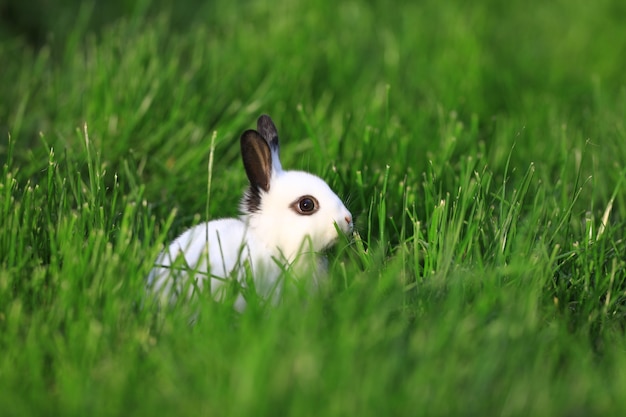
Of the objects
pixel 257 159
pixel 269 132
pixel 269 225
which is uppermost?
pixel 269 132

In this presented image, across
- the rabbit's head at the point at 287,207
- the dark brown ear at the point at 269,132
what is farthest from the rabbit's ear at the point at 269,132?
the rabbit's head at the point at 287,207

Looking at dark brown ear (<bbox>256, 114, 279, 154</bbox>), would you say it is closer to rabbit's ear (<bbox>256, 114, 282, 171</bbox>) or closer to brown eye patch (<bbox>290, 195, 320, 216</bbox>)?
rabbit's ear (<bbox>256, 114, 282, 171</bbox>)

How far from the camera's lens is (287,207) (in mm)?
3588

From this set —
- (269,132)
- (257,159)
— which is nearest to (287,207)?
(257,159)

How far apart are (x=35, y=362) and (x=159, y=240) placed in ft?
2.12

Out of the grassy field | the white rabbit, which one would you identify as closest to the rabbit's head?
the white rabbit

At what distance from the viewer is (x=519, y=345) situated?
266 cm

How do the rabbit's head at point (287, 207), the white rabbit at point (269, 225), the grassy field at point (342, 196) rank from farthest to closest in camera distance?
1. the rabbit's head at point (287, 207)
2. the white rabbit at point (269, 225)
3. the grassy field at point (342, 196)

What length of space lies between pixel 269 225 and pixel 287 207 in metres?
0.10

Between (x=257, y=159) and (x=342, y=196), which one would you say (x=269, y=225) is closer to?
(x=257, y=159)

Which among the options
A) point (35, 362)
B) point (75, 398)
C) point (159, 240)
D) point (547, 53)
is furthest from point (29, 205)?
point (547, 53)

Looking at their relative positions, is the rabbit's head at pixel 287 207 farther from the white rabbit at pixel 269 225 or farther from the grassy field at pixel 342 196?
the grassy field at pixel 342 196

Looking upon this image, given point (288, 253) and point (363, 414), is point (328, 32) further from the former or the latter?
point (363, 414)

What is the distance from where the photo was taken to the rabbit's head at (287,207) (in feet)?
11.6
